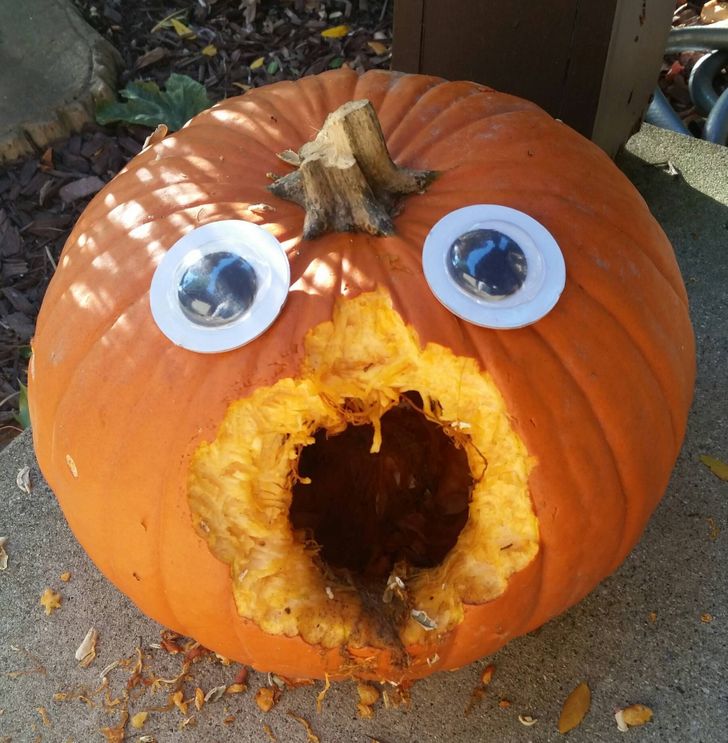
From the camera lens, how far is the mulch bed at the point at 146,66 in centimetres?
226

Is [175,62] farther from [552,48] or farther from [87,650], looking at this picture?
[87,650]

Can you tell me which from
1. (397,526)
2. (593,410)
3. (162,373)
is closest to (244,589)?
(162,373)

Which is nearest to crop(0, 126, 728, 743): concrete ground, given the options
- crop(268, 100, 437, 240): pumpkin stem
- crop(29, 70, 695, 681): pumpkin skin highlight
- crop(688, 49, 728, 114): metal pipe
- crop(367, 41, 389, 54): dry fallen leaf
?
crop(29, 70, 695, 681): pumpkin skin highlight

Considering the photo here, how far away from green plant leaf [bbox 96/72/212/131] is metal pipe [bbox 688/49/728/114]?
1.62 m

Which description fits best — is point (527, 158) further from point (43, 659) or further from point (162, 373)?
point (43, 659)

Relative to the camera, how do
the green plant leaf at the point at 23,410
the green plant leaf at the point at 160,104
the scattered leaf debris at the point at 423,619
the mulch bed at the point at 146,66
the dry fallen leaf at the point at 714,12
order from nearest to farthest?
the scattered leaf debris at the point at 423,619
the green plant leaf at the point at 23,410
the mulch bed at the point at 146,66
the green plant leaf at the point at 160,104
the dry fallen leaf at the point at 714,12

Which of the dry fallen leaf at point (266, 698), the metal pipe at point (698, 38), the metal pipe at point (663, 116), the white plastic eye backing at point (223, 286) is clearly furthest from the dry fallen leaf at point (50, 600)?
the metal pipe at point (698, 38)

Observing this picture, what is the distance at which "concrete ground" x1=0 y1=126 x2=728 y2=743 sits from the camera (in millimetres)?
1332

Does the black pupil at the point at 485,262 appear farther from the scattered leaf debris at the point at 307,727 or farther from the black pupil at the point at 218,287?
the scattered leaf debris at the point at 307,727

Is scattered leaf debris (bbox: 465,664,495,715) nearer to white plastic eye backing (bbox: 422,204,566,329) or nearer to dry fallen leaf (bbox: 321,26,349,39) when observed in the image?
white plastic eye backing (bbox: 422,204,566,329)

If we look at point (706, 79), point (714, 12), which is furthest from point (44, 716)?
point (714, 12)

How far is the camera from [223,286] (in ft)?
3.24

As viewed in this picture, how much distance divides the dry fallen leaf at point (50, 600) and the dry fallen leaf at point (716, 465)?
4.38 feet

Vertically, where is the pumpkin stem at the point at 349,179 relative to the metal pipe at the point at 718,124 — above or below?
above
